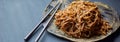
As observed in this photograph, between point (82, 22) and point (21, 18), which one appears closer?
point (82, 22)

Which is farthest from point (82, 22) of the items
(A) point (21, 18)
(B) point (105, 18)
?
(A) point (21, 18)

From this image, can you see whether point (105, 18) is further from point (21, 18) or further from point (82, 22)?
point (21, 18)

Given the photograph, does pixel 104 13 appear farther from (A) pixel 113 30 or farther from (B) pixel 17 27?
(B) pixel 17 27

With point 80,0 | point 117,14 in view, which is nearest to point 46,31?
point 80,0
